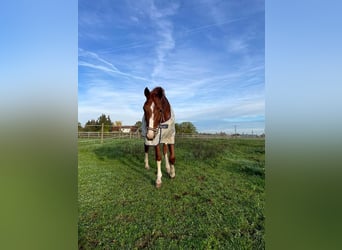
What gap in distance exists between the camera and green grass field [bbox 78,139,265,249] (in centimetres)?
99

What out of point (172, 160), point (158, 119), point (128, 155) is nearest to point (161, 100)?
point (158, 119)

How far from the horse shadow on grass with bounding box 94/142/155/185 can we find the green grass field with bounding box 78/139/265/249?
3cm

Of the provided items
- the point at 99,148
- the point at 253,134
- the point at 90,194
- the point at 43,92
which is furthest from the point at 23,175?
the point at 253,134

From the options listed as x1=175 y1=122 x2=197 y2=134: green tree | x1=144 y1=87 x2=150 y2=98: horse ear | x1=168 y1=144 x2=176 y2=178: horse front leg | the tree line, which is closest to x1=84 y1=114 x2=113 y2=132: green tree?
the tree line

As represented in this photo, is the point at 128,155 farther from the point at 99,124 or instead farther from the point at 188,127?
the point at 188,127

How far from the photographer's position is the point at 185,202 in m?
1.41

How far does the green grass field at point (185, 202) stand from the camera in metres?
0.99

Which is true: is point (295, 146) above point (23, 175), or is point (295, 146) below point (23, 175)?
above

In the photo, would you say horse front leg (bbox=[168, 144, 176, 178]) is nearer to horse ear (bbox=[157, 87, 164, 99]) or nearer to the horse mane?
the horse mane

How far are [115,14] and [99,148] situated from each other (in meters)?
0.98

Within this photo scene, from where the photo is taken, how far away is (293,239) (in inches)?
20.8

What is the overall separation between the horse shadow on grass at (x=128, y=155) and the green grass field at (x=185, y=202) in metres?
0.03

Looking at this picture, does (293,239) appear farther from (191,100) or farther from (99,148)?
(99,148)

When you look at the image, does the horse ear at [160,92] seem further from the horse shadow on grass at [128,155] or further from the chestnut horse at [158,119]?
the horse shadow on grass at [128,155]
